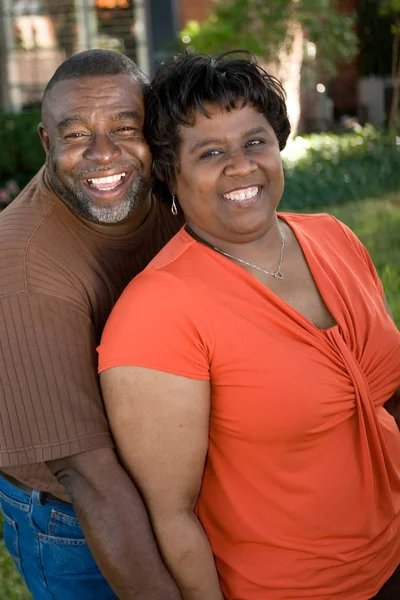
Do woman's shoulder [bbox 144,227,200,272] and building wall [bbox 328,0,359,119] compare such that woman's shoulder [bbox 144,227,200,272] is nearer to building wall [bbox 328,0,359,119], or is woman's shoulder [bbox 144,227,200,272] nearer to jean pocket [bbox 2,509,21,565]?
jean pocket [bbox 2,509,21,565]

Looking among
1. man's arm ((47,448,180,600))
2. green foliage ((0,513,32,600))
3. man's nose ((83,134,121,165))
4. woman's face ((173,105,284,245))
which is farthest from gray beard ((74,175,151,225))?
green foliage ((0,513,32,600))

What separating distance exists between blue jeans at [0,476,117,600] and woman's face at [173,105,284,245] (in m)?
0.89

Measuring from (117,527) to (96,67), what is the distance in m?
1.29

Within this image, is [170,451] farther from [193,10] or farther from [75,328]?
[193,10]

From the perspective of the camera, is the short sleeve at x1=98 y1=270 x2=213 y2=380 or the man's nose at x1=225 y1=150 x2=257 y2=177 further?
the man's nose at x1=225 y1=150 x2=257 y2=177

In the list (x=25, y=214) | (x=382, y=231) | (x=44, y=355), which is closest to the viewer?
(x=44, y=355)

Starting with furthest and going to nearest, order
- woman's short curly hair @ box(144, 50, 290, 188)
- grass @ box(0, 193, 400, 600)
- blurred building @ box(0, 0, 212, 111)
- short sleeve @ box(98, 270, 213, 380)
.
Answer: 1. blurred building @ box(0, 0, 212, 111)
2. grass @ box(0, 193, 400, 600)
3. woman's short curly hair @ box(144, 50, 290, 188)
4. short sleeve @ box(98, 270, 213, 380)

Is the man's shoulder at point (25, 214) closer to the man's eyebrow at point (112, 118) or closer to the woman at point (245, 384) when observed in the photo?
the man's eyebrow at point (112, 118)

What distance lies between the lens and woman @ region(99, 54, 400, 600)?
2156mm

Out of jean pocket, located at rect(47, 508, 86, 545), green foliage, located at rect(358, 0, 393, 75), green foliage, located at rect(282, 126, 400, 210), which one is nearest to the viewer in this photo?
jean pocket, located at rect(47, 508, 86, 545)

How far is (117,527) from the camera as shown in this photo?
2.21m

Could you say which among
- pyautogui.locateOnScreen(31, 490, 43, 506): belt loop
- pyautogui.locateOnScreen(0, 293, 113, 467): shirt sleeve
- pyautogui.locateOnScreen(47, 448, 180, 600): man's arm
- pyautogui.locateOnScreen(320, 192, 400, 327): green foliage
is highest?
pyautogui.locateOnScreen(0, 293, 113, 467): shirt sleeve

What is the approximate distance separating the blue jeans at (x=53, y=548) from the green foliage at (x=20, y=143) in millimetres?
7467

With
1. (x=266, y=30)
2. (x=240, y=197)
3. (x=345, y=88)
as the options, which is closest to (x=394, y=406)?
(x=240, y=197)
